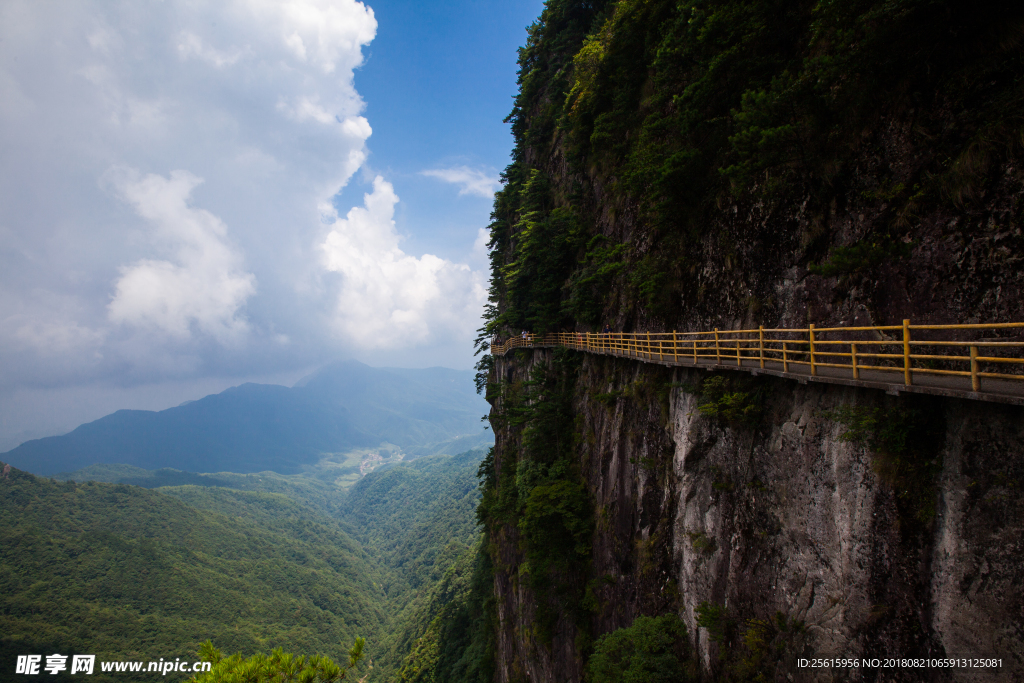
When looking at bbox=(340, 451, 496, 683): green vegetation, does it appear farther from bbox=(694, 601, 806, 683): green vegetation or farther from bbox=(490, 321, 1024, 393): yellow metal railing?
bbox=(490, 321, 1024, 393): yellow metal railing

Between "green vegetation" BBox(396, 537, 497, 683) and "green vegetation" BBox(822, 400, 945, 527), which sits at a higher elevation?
"green vegetation" BBox(822, 400, 945, 527)

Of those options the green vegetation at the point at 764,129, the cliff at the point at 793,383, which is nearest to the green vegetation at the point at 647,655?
the cliff at the point at 793,383

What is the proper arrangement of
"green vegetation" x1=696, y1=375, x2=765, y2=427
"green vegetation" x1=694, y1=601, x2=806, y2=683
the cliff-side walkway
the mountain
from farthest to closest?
the mountain < "green vegetation" x1=696, y1=375, x2=765, y2=427 < "green vegetation" x1=694, y1=601, x2=806, y2=683 < the cliff-side walkway

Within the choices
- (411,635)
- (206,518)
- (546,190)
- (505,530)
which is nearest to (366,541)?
(206,518)

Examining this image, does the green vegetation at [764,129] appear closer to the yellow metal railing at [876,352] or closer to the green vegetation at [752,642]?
the yellow metal railing at [876,352]

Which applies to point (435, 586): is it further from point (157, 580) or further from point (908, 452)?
point (908, 452)

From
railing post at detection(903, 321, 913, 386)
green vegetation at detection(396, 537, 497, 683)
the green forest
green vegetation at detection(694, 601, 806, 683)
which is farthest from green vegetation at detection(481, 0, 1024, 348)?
the green forest

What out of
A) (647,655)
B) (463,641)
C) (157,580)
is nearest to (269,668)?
(647,655)
